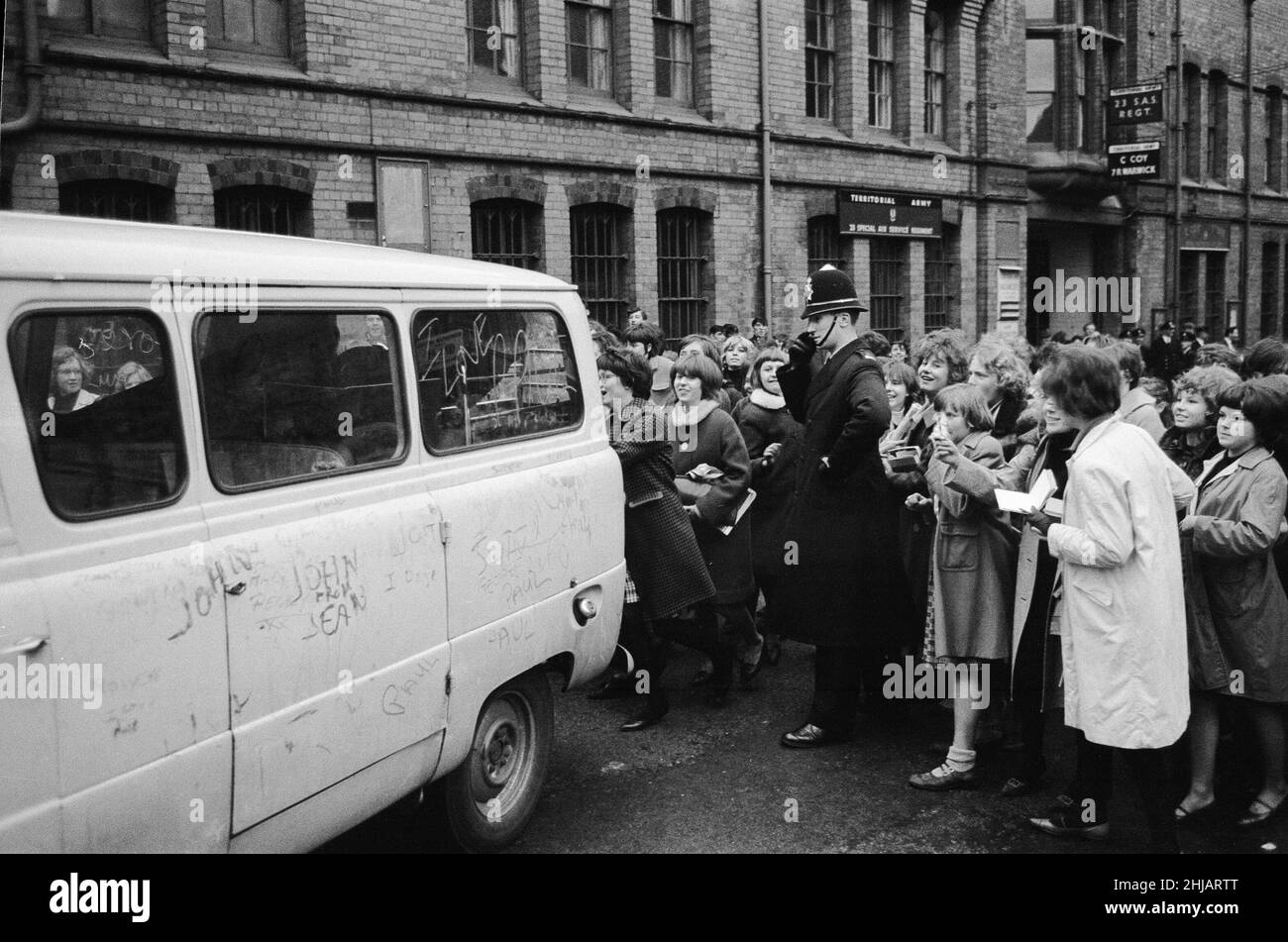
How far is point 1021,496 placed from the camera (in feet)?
15.5

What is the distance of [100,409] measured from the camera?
3072 millimetres

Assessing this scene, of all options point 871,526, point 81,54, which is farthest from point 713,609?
point 81,54

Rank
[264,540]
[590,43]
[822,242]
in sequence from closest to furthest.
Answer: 1. [264,540]
2. [590,43]
3. [822,242]

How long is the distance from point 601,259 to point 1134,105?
13.9 metres

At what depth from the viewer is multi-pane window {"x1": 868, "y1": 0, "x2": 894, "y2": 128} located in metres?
19.1

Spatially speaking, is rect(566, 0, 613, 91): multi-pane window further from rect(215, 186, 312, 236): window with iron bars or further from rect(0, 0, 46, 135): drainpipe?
rect(0, 0, 46, 135): drainpipe

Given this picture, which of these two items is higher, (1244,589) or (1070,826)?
(1244,589)

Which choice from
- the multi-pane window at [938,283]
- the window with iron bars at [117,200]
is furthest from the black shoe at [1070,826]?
the multi-pane window at [938,283]

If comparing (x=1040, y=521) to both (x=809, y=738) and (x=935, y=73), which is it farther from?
(x=935, y=73)

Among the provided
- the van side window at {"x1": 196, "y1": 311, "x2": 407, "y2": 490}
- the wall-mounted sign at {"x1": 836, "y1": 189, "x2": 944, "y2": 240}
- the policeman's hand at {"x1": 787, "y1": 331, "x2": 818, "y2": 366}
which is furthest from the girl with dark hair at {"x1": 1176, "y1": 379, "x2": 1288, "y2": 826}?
the wall-mounted sign at {"x1": 836, "y1": 189, "x2": 944, "y2": 240}

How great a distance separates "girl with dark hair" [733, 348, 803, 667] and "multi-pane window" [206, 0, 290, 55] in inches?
282

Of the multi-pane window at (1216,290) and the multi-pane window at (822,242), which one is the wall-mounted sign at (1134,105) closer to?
the multi-pane window at (1216,290)

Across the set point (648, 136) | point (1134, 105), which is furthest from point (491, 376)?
point (1134, 105)
